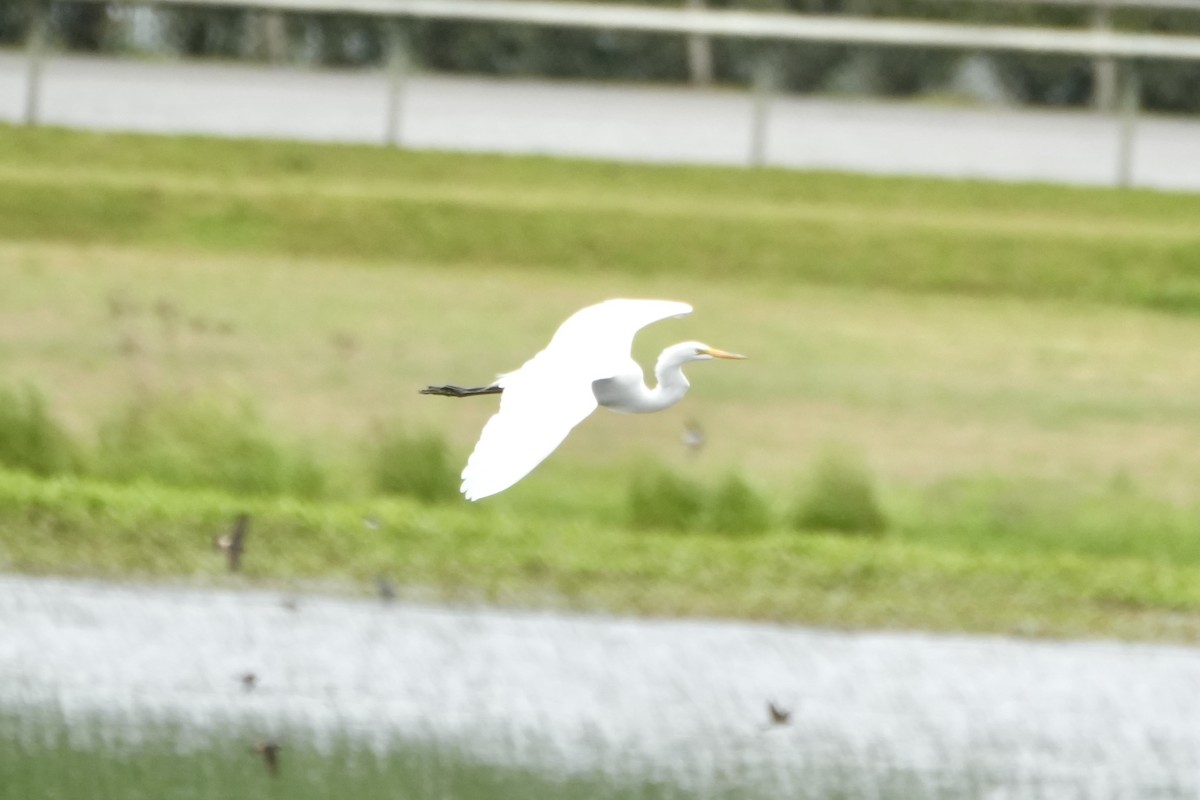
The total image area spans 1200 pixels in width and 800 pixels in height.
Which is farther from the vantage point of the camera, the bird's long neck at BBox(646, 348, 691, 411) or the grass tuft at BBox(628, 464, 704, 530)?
the grass tuft at BBox(628, 464, 704, 530)

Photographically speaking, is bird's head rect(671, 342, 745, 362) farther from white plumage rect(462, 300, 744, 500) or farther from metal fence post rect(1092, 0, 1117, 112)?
metal fence post rect(1092, 0, 1117, 112)

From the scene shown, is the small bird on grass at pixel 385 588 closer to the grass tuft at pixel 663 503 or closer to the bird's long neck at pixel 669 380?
the grass tuft at pixel 663 503

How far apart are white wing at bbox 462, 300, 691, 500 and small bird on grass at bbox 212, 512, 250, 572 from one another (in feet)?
8.70

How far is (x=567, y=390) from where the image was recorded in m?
6.46

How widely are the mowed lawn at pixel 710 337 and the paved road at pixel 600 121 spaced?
0.55 meters

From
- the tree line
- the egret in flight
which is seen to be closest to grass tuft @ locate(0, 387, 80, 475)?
the egret in flight

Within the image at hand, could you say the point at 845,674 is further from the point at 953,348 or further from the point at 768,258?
the point at 768,258

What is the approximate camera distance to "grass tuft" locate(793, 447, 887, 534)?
11.6 metres

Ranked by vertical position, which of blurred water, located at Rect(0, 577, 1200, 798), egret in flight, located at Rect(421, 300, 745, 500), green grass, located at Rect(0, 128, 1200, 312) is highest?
egret in flight, located at Rect(421, 300, 745, 500)

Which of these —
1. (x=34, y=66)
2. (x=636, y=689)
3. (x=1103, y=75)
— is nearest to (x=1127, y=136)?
(x=1103, y=75)

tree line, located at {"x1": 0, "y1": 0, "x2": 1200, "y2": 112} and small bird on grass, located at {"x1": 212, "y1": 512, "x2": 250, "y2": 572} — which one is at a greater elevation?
tree line, located at {"x1": 0, "y1": 0, "x2": 1200, "y2": 112}

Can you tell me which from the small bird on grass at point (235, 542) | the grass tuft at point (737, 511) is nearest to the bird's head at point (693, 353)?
the small bird on grass at point (235, 542)

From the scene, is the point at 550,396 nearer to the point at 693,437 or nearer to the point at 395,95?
the point at 693,437

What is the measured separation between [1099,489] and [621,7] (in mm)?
6807
